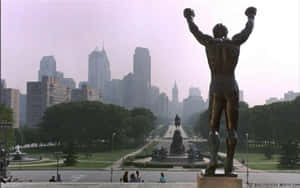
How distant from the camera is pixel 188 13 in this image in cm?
1020

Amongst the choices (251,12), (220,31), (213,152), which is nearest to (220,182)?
(213,152)

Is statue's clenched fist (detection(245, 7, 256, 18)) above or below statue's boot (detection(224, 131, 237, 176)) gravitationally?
above

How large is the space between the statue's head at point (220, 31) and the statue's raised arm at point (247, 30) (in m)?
0.32

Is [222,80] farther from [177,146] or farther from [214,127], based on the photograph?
[177,146]

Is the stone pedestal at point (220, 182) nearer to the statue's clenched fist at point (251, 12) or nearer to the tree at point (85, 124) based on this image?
the statue's clenched fist at point (251, 12)

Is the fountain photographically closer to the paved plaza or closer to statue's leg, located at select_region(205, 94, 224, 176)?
the paved plaza

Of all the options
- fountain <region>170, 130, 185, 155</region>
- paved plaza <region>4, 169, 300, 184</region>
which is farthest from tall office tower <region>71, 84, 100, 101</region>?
paved plaza <region>4, 169, 300, 184</region>

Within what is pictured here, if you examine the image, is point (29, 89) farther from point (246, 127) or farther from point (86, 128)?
point (246, 127)

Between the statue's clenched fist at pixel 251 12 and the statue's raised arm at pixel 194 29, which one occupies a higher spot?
the statue's clenched fist at pixel 251 12

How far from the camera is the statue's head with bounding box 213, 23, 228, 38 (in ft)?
33.2

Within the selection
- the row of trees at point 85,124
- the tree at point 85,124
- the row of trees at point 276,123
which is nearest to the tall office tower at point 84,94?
the row of trees at point 85,124

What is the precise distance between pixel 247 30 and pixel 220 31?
0.71 meters

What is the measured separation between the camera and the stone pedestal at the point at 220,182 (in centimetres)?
933

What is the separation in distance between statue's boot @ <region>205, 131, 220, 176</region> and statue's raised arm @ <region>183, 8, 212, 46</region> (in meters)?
2.48
